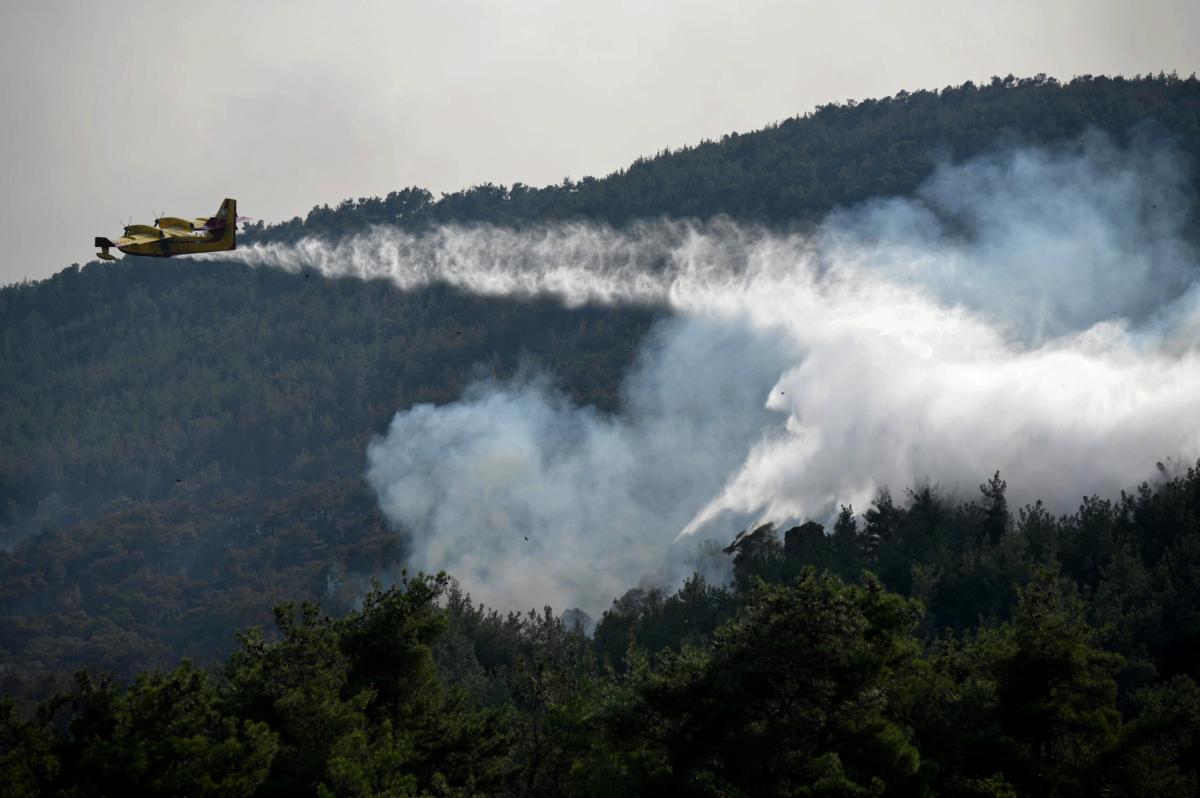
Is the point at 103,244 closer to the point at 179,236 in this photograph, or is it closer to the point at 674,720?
the point at 179,236

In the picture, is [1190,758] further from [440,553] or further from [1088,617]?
[440,553]

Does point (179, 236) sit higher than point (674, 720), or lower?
higher

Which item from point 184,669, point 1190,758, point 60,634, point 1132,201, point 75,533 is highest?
→ point 1132,201

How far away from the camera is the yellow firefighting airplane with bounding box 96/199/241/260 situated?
8625 cm

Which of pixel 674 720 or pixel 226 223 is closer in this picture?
pixel 674 720

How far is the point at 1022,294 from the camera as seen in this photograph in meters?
160

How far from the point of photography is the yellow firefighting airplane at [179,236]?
86.2m

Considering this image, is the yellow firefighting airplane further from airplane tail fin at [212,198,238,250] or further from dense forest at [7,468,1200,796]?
dense forest at [7,468,1200,796]

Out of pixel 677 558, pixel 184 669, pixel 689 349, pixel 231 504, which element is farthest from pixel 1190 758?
pixel 231 504

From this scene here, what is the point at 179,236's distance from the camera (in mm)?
88938

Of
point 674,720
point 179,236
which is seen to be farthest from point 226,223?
point 674,720

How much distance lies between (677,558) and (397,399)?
6256 centimetres

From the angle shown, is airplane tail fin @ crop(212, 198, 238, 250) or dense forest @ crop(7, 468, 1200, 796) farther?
airplane tail fin @ crop(212, 198, 238, 250)

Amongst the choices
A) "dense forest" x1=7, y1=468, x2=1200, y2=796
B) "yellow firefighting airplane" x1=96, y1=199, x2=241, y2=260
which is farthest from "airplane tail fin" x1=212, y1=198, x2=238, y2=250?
"dense forest" x1=7, y1=468, x2=1200, y2=796
